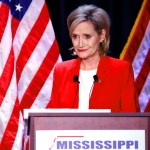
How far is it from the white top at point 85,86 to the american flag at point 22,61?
0.82m

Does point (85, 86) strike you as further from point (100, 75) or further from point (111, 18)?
point (111, 18)

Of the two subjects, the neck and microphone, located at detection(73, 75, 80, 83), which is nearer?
microphone, located at detection(73, 75, 80, 83)

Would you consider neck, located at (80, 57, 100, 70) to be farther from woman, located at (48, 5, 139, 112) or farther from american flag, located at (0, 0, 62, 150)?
american flag, located at (0, 0, 62, 150)

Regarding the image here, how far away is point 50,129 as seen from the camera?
1.63m

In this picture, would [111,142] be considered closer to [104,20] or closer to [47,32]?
[104,20]

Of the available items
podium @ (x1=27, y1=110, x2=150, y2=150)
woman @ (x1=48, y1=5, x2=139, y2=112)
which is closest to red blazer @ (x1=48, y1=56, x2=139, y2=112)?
woman @ (x1=48, y1=5, x2=139, y2=112)

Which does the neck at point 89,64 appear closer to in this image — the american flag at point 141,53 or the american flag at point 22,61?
the american flag at point 22,61

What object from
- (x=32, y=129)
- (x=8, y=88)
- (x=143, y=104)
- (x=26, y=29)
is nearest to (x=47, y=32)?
(x=26, y=29)

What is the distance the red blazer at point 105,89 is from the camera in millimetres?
2303

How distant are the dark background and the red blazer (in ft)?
3.23

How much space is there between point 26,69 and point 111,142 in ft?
5.47

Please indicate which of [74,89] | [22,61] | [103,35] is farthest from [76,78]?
[22,61]

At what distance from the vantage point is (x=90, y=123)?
1.64 meters

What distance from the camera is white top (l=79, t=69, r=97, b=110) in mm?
2307
